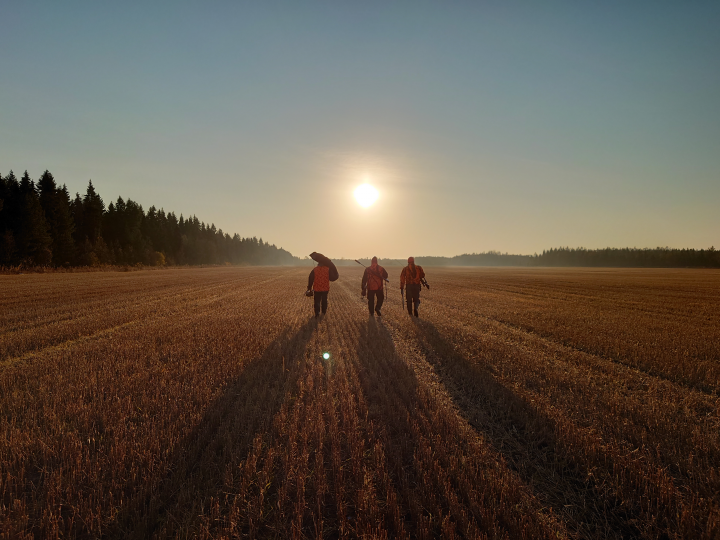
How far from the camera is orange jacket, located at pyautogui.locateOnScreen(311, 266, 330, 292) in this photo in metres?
12.3

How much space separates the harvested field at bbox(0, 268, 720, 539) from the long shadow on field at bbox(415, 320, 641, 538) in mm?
22

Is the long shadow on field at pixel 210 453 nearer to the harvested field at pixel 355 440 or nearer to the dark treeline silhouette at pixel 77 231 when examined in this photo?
the harvested field at pixel 355 440

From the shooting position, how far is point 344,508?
9.06ft

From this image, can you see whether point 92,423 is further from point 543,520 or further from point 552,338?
point 552,338

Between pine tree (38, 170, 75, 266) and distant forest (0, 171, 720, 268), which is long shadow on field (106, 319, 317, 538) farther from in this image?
pine tree (38, 170, 75, 266)

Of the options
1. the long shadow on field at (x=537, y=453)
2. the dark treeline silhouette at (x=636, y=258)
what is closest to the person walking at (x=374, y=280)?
the long shadow on field at (x=537, y=453)

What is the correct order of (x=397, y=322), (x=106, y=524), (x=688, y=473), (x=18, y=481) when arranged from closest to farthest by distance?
(x=106, y=524) < (x=18, y=481) < (x=688, y=473) < (x=397, y=322)

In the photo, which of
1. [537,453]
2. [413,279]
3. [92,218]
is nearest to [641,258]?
[413,279]

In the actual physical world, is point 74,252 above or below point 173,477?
above

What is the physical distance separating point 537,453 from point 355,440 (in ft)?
6.73

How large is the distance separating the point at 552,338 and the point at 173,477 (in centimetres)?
1015

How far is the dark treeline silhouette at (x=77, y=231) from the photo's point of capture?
38.9m

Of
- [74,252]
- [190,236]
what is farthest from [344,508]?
[190,236]

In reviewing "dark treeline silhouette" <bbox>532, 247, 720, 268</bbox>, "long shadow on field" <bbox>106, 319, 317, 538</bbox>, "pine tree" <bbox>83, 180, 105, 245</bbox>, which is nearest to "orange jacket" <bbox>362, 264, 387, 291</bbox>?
"long shadow on field" <bbox>106, 319, 317, 538</bbox>
